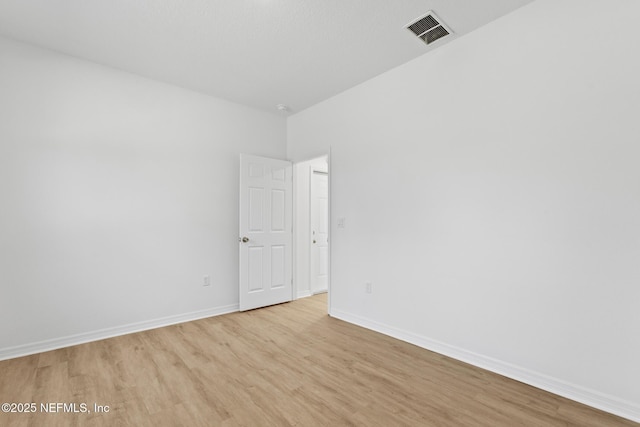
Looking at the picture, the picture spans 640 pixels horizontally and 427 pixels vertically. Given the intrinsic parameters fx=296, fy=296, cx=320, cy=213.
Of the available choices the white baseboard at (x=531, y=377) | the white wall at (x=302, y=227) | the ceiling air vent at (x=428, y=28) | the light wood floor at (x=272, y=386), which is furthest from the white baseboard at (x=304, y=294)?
the ceiling air vent at (x=428, y=28)

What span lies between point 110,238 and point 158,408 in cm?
197

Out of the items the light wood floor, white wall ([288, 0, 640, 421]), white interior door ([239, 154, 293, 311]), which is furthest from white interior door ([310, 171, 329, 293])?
the light wood floor

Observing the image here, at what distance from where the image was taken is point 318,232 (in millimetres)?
5047

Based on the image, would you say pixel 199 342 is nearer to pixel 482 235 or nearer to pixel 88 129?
Result: pixel 88 129

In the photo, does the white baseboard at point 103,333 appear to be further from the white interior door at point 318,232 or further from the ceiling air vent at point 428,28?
the ceiling air vent at point 428,28

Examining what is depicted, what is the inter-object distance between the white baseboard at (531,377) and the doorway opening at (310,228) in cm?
181

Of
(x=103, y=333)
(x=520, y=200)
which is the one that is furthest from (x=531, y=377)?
(x=103, y=333)

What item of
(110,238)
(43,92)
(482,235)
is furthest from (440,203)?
(43,92)

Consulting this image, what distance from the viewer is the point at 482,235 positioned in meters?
2.51

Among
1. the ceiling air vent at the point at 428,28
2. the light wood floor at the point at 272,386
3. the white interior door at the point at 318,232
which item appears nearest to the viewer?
the light wood floor at the point at 272,386

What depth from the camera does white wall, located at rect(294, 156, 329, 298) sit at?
4.67m

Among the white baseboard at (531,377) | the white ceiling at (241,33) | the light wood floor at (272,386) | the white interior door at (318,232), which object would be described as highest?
the white ceiling at (241,33)

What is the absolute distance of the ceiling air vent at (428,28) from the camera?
2.41m

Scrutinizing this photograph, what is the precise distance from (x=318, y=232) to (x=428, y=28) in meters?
3.29
